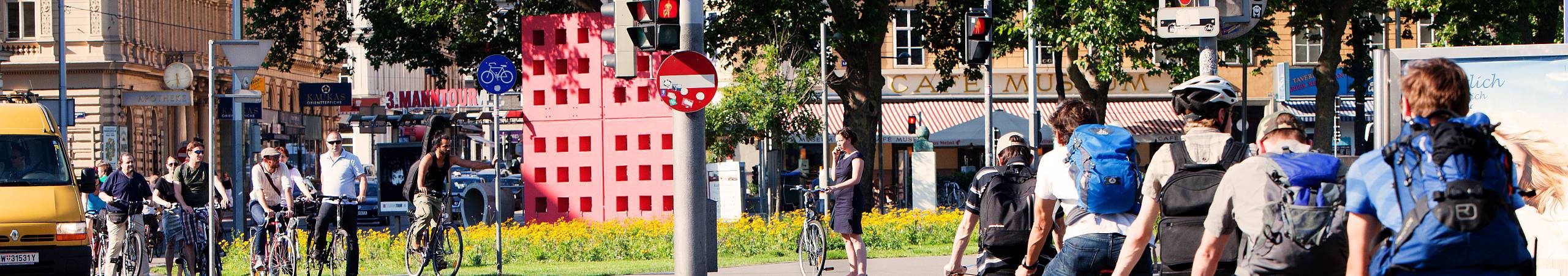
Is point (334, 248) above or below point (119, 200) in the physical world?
below

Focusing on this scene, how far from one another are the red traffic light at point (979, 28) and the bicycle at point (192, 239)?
769 cm

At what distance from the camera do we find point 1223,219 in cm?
546

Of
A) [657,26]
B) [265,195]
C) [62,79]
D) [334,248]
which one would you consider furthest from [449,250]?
[62,79]

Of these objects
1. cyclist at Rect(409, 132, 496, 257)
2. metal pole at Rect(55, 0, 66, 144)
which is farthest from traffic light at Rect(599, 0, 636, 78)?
metal pole at Rect(55, 0, 66, 144)

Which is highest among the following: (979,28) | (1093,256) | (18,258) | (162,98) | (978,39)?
(979,28)

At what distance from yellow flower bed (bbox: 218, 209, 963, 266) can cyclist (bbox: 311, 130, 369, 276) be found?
2.43 m

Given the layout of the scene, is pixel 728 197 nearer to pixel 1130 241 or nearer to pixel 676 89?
pixel 676 89

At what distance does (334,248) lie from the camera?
45.7 ft

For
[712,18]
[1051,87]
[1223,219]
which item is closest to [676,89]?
[1223,219]

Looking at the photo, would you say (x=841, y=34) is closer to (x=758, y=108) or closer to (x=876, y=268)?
(x=758, y=108)

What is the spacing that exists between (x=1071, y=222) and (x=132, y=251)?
9.15 meters

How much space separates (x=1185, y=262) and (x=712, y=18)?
18042 millimetres

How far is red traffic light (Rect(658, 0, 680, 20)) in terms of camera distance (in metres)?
11.3

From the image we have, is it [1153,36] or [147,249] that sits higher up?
[1153,36]
